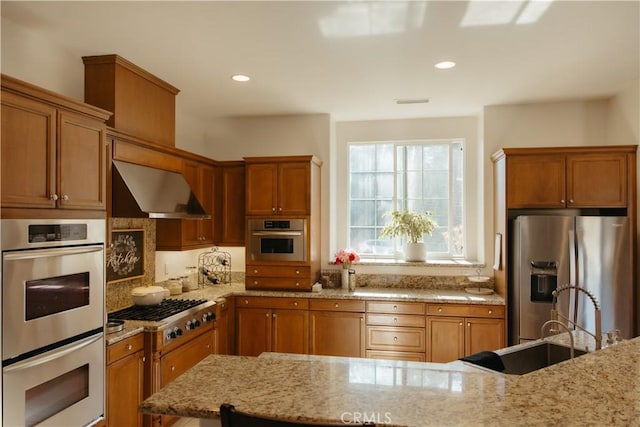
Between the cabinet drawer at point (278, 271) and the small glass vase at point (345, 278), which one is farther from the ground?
the cabinet drawer at point (278, 271)

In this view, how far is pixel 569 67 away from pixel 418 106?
55.7 inches

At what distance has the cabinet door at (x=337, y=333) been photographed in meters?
4.00

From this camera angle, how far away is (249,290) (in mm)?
4281

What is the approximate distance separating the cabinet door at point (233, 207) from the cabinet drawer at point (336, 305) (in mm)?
1081

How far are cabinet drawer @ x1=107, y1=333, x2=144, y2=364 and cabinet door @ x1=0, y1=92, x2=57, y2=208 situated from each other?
0.99 m

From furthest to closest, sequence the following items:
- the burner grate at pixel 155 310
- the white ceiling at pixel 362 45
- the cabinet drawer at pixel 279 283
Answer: the cabinet drawer at pixel 279 283
the burner grate at pixel 155 310
the white ceiling at pixel 362 45

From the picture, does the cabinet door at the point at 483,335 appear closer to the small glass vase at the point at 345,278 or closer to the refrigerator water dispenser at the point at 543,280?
the refrigerator water dispenser at the point at 543,280

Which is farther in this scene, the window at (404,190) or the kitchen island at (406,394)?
the window at (404,190)

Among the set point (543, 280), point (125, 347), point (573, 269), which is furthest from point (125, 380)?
point (573, 269)

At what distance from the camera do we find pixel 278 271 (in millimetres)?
4273

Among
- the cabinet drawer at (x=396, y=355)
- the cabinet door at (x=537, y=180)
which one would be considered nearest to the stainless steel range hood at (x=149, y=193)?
the cabinet drawer at (x=396, y=355)

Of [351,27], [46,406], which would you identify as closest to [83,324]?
[46,406]

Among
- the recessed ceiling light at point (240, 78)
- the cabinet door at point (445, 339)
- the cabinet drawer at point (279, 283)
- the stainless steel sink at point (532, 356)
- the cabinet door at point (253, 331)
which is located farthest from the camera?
the cabinet drawer at point (279, 283)

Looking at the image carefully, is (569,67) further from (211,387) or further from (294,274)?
(211,387)
